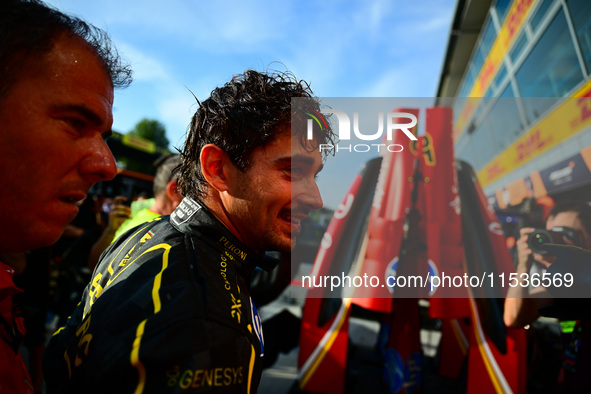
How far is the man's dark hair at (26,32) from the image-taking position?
700 mm

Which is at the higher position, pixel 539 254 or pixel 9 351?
pixel 539 254

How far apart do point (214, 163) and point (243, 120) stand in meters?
0.21

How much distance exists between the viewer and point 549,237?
1.67 m

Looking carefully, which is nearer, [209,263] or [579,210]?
[209,263]

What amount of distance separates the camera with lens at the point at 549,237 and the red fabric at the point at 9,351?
2273mm

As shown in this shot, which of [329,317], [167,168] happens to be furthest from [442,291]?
[167,168]

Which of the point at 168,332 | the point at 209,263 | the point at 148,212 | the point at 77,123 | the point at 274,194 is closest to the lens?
the point at 168,332

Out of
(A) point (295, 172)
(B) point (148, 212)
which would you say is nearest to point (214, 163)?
(A) point (295, 172)

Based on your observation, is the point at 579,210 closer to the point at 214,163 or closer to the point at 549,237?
the point at 549,237

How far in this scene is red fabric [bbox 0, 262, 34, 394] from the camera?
30.6 inches

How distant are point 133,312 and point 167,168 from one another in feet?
7.33

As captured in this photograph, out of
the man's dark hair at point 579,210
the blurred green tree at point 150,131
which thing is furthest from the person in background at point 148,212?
the blurred green tree at point 150,131

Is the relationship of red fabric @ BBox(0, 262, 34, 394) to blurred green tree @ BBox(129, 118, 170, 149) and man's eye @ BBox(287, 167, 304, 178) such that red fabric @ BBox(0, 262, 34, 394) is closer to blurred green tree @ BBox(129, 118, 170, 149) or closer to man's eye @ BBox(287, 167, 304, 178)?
man's eye @ BBox(287, 167, 304, 178)

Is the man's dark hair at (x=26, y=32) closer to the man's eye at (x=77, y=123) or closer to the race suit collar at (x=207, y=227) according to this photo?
the man's eye at (x=77, y=123)
